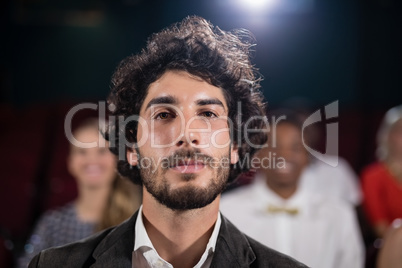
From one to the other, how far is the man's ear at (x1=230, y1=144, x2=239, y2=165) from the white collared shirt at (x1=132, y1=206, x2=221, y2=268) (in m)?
0.08

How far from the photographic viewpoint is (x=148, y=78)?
30.0 inches

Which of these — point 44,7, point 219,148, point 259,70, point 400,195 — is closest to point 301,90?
point 259,70

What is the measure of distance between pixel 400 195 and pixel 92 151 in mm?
1146

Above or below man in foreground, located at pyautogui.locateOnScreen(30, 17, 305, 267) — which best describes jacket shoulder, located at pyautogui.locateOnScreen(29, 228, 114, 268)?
below

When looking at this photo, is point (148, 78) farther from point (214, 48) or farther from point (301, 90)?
point (301, 90)

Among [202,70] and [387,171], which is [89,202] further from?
[387,171]

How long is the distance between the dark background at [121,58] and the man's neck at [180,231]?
221 millimetres

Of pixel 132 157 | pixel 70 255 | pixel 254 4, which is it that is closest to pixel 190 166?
pixel 132 157

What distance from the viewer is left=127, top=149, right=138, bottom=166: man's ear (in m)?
0.78

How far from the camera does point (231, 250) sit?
753 millimetres

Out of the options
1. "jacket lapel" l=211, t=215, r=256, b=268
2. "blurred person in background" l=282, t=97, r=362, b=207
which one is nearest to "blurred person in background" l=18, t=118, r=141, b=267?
"jacket lapel" l=211, t=215, r=256, b=268

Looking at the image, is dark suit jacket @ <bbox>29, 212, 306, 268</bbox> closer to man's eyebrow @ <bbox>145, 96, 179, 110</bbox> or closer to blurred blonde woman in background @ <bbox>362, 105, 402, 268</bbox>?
man's eyebrow @ <bbox>145, 96, 179, 110</bbox>

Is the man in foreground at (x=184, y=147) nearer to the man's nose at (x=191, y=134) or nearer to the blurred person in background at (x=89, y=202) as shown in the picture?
the man's nose at (x=191, y=134)

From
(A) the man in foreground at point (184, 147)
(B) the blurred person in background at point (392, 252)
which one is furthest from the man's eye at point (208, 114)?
(B) the blurred person in background at point (392, 252)
